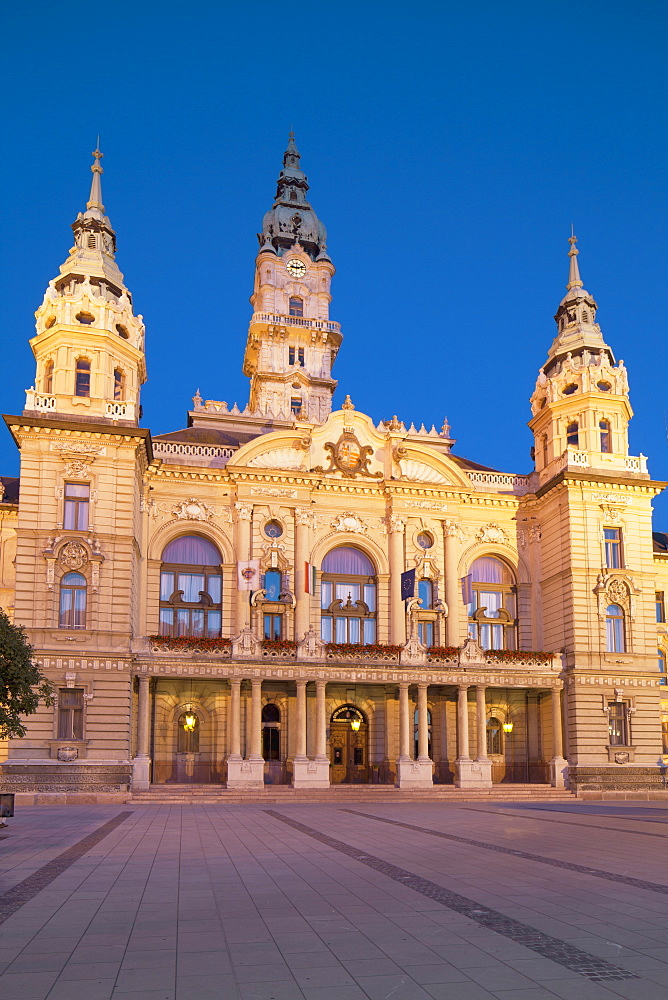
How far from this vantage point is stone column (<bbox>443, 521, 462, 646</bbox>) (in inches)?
1989

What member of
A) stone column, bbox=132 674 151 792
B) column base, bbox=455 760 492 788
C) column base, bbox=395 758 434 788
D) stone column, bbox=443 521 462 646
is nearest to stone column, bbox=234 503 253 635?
stone column, bbox=132 674 151 792

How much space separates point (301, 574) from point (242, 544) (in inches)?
132

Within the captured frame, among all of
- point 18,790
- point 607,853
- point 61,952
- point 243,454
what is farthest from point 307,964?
point 243,454

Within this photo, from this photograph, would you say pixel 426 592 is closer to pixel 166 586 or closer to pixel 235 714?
pixel 235 714

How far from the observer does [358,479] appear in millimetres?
51250

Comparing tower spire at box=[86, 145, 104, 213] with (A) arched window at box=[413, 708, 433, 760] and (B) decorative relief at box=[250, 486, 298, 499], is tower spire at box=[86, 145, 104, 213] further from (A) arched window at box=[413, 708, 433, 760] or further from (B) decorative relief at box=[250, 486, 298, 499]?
(A) arched window at box=[413, 708, 433, 760]

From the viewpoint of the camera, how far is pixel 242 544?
160 feet

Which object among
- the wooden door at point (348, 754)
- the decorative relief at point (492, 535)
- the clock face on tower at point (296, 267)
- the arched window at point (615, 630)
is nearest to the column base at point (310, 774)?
the wooden door at point (348, 754)

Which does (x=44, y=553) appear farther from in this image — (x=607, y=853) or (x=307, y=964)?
(x=307, y=964)

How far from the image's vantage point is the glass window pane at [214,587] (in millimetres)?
49281

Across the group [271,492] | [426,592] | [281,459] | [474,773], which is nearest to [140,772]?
[271,492]

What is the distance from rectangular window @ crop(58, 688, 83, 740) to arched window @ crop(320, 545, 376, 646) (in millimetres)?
13792

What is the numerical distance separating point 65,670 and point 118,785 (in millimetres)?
5340

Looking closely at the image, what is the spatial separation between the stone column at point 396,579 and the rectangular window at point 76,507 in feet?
53.3
